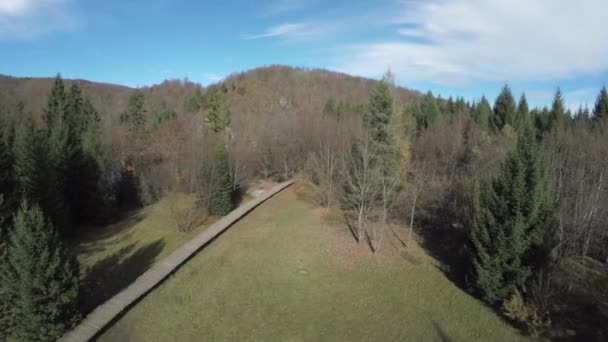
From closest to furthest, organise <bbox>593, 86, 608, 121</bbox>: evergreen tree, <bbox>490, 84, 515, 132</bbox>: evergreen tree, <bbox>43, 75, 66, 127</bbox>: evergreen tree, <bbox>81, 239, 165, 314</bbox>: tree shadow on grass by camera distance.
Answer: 1. <bbox>81, 239, 165, 314</bbox>: tree shadow on grass
2. <bbox>593, 86, 608, 121</bbox>: evergreen tree
3. <bbox>490, 84, 515, 132</bbox>: evergreen tree
4. <bbox>43, 75, 66, 127</bbox>: evergreen tree

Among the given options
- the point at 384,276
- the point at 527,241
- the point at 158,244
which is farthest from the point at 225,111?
the point at 527,241

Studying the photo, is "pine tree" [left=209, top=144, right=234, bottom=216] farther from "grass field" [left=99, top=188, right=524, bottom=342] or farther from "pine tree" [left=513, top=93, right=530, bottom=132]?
"pine tree" [left=513, top=93, right=530, bottom=132]

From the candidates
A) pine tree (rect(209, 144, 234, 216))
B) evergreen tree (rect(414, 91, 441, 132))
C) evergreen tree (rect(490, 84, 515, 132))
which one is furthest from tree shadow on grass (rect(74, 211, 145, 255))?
evergreen tree (rect(490, 84, 515, 132))

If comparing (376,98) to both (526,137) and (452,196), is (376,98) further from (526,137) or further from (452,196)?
(526,137)

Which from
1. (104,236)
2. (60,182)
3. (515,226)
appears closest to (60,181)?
(60,182)

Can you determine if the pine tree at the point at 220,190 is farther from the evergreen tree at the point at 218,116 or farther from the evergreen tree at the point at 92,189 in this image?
the evergreen tree at the point at 218,116
